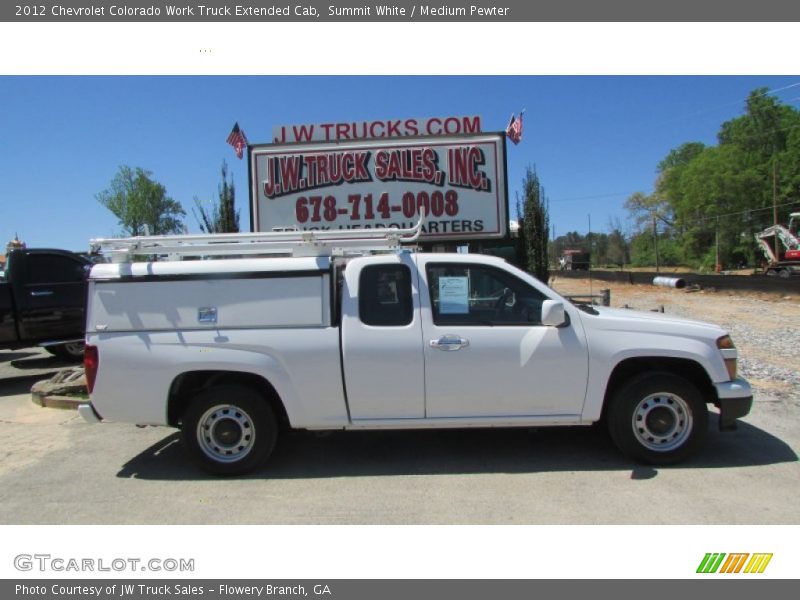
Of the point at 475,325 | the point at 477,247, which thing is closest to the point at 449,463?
the point at 475,325

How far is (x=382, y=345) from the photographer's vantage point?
15.2 feet

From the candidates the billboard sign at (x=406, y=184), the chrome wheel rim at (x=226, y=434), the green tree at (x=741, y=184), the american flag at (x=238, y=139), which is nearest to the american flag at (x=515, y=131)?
the billboard sign at (x=406, y=184)

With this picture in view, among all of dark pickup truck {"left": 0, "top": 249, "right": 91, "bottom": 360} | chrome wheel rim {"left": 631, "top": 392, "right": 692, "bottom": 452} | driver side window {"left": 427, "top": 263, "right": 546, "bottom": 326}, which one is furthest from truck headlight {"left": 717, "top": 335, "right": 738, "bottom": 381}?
dark pickup truck {"left": 0, "top": 249, "right": 91, "bottom": 360}

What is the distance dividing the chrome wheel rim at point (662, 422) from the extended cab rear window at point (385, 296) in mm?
2095

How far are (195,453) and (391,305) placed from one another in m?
2.07

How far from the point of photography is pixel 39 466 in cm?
531

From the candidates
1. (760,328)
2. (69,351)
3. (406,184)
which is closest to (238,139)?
(406,184)

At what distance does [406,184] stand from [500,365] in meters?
6.38

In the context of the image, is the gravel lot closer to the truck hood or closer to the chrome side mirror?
the truck hood

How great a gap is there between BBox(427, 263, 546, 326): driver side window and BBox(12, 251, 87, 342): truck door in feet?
21.7

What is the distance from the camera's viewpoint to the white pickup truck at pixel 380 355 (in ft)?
15.2

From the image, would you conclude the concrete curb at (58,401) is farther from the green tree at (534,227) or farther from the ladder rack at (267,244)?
the green tree at (534,227)

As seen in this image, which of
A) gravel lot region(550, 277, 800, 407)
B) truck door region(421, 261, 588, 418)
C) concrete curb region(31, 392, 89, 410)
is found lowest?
concrete curb region(31, 392, 89, 410)

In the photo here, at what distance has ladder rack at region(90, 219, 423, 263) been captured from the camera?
16.2 ft
